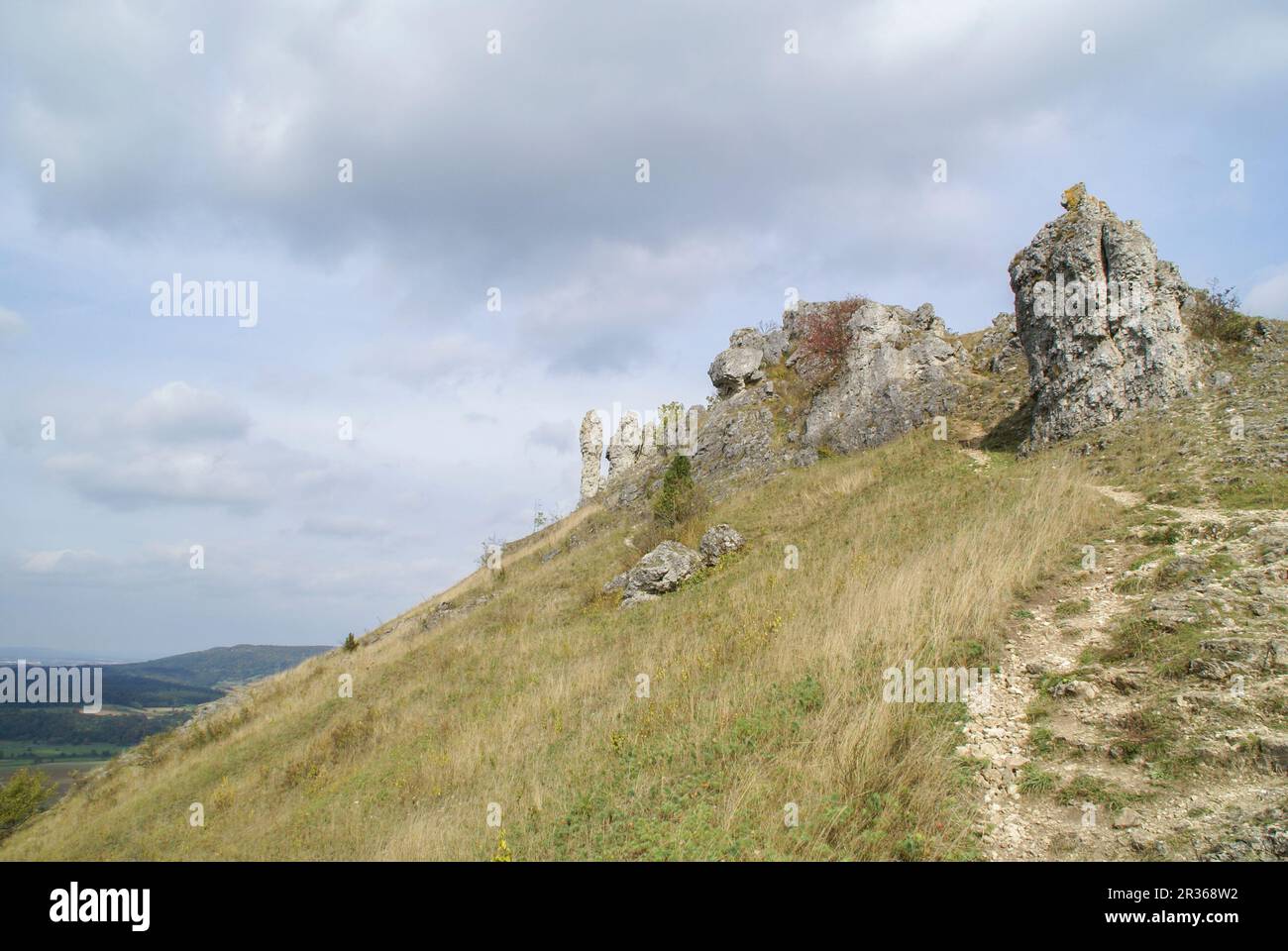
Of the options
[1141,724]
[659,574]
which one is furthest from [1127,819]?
[659,574]

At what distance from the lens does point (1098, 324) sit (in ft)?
49.8

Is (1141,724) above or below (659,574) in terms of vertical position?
below

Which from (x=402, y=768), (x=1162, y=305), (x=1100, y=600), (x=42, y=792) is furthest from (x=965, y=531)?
(x=42, y=792)

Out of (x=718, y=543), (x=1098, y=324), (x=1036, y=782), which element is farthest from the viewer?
(x=718, y=543)

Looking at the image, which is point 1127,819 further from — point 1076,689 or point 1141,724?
point 1076,689

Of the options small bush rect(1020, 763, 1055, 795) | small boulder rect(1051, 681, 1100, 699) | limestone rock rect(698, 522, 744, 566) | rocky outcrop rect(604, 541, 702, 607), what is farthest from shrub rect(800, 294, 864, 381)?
small bush rect(1020, 763, 1055, 795)

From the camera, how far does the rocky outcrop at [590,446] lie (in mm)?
55666

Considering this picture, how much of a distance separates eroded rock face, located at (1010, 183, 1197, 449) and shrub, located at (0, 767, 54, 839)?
39807 mm

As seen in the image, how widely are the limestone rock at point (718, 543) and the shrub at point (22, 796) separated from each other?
29945 mm

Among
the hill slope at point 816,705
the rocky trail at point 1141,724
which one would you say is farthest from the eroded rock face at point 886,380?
the rocky trail at point 1141,724

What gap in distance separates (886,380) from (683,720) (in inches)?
762

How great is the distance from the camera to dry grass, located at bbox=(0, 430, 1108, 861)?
5.69 metres

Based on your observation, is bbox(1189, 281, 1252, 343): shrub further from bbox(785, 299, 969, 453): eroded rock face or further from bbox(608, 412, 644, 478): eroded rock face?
bbox(608, 412, 644, 478): eroded rock face
